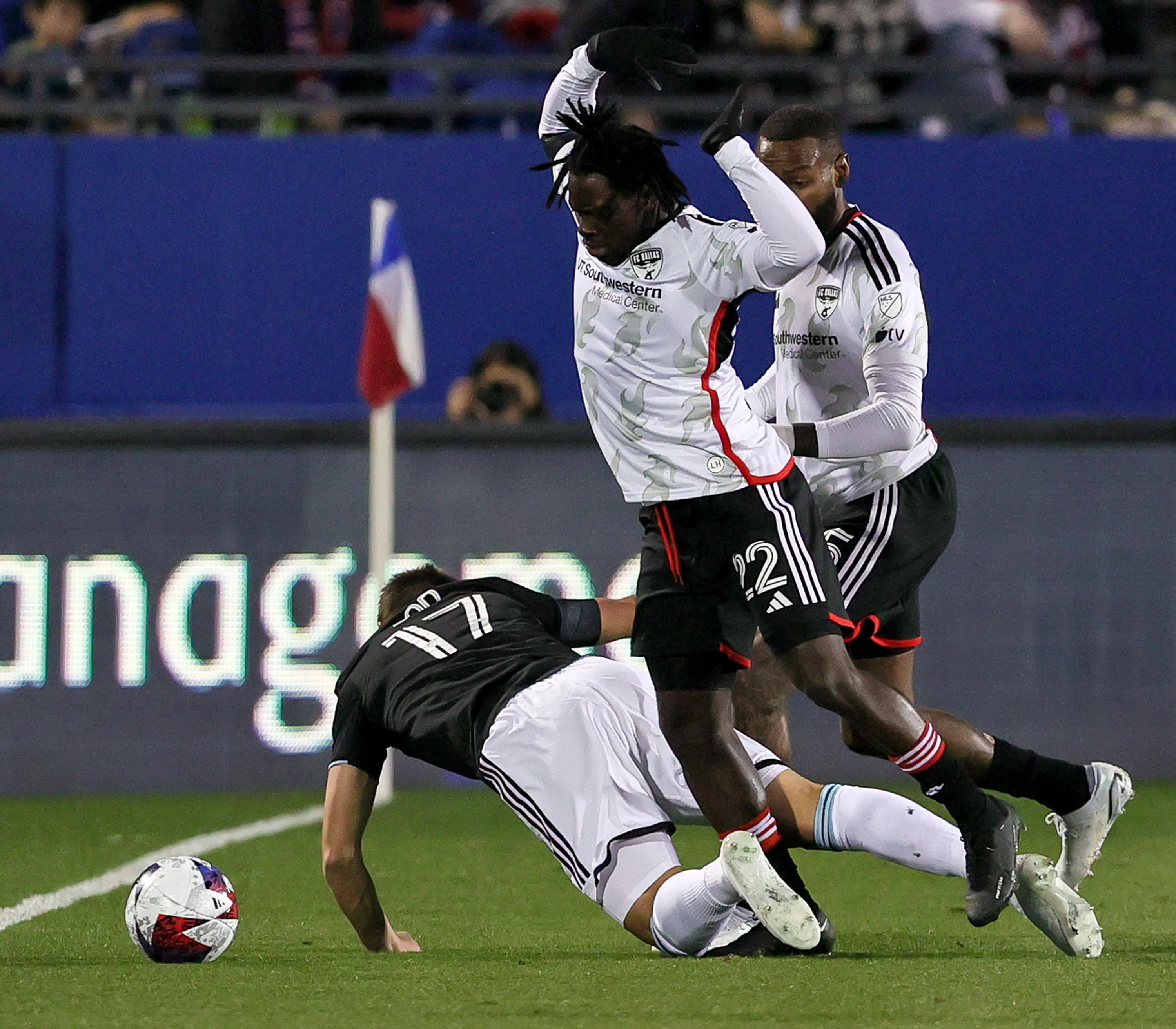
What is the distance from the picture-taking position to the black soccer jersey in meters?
5.43

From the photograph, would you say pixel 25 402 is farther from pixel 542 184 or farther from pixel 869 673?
pixel 869 673

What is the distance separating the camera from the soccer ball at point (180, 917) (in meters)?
5.04

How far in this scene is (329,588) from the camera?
8.98 meters

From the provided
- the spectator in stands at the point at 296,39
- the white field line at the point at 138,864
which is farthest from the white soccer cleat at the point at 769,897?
the spectator in stands at the point at 296,39

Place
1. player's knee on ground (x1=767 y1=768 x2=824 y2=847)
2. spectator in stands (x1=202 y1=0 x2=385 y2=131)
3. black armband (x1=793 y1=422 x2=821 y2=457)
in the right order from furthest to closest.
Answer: spectator in stands (x1=202 y1=0 x2=385 y2=131)
black armband (x1=793 y1=422 x2=821 y2=457)
player's knee on ground (x1=767 y1=768 x2=824 y2=847)

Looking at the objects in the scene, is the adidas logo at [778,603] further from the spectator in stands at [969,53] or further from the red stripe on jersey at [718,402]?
the spectator in stands at [969,53]

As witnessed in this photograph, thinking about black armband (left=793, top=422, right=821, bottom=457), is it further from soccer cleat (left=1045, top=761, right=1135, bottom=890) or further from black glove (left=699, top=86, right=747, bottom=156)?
soccer cleat (left=1045, top=761, right=1135, bottom=890)

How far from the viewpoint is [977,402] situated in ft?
35.5

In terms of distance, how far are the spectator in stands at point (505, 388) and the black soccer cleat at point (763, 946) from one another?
471 cm

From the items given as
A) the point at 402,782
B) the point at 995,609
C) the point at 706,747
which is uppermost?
the point at 706,747

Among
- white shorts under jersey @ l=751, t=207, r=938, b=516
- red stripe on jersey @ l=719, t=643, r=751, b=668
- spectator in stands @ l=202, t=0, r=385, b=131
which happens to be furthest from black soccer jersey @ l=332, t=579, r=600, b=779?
spectator in stands @ l=202, t=0, r=385, b=131

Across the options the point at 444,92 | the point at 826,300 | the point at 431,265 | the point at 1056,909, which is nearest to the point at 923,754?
the point at 1056,909

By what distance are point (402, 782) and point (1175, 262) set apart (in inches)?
186

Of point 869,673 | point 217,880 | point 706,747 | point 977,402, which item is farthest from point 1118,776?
point 977,402
